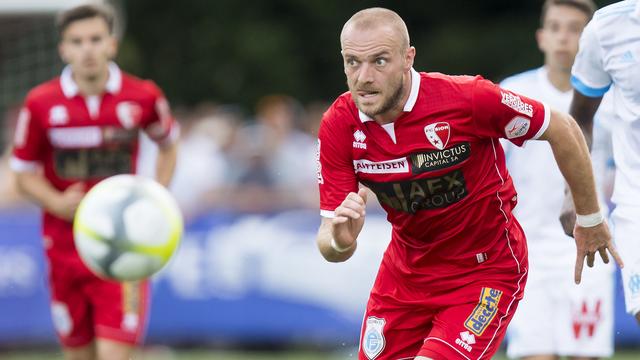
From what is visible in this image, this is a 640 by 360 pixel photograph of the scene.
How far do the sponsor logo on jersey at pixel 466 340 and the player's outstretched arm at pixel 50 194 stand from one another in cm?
337

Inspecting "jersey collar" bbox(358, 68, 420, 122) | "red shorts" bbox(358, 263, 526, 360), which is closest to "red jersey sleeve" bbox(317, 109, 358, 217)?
"jersey collar" bbox(358, 68, 420, 122)

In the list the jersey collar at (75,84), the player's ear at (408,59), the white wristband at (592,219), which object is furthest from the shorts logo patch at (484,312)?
the jersey collar at (75,84)

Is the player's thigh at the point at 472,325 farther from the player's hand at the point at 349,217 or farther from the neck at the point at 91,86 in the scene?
the neck at the point at 91,86

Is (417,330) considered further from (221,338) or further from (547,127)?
(221,338)

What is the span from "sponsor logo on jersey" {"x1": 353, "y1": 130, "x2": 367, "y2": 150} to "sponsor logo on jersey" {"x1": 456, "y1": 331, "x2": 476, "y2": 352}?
103cm

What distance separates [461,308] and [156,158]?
3.73m

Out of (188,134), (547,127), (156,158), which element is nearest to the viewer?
(547,127)

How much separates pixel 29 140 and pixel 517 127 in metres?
4.06

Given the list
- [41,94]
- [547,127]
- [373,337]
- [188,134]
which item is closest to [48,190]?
[41,94]

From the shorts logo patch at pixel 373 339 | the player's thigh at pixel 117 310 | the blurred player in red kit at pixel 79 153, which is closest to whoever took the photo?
the shorts logo patch at pixel 373 339

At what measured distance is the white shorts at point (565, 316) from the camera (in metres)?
8.48

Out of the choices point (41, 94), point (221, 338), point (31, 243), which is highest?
point (41, 94)

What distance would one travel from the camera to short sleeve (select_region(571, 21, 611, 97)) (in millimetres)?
6711

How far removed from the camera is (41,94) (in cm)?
909
